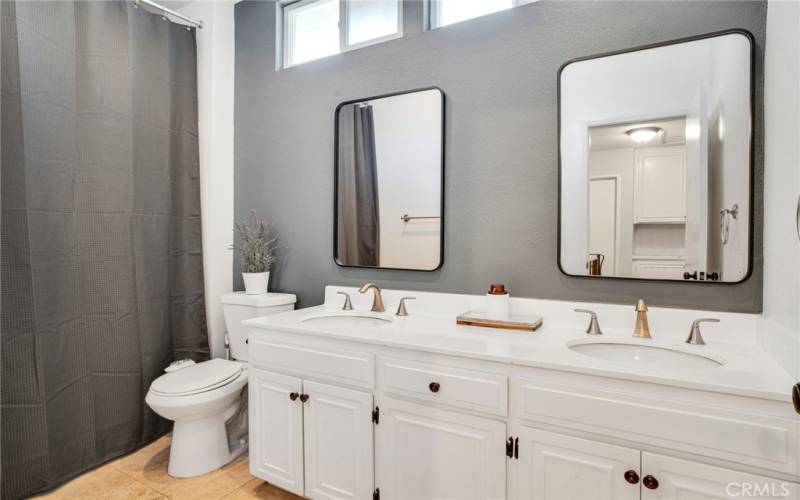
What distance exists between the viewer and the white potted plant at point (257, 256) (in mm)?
2342

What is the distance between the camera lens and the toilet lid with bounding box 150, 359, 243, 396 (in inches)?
75.0

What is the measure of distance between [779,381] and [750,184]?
0.70 m

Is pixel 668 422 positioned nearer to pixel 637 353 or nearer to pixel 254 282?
pixel 637 353

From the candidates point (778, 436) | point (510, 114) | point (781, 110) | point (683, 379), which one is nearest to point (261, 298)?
point (510, 114)

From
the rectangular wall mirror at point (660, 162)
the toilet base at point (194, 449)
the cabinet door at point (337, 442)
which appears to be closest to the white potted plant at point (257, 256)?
the toilet base at point (194, 449)

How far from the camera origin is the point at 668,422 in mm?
1067

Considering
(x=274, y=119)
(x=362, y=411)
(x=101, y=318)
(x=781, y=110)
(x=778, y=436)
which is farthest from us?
(x=274, y=119)

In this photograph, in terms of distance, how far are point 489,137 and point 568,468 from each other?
131cm

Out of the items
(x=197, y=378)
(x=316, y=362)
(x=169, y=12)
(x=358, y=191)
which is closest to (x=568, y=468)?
(x=316, y=362)

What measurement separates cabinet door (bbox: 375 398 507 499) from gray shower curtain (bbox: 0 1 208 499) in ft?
4.95

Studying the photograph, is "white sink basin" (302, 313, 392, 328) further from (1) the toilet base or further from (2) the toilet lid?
(1) the toilet base

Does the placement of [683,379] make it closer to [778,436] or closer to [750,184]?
[778,436]

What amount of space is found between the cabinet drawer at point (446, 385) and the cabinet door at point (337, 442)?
14 cm

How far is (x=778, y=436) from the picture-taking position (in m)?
0.97
